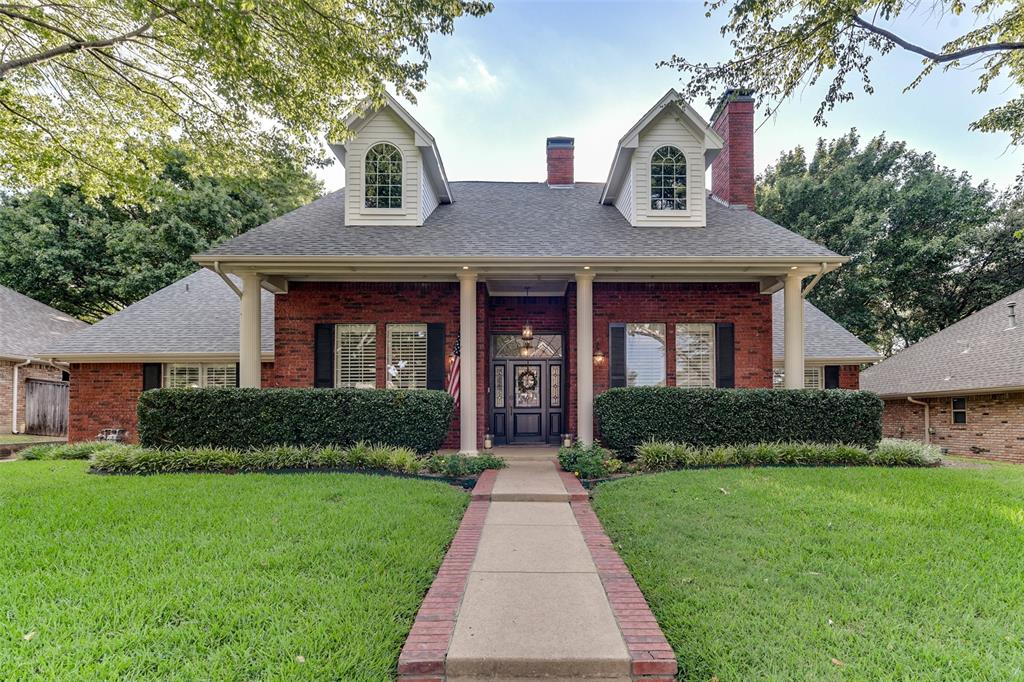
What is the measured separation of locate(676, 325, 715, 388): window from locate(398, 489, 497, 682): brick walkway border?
6.80 metres

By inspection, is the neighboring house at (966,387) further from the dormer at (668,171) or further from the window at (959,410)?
the dormer at (668,171)

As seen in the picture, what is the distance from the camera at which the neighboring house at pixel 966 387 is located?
12203 mm

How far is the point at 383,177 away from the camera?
33.1 feet

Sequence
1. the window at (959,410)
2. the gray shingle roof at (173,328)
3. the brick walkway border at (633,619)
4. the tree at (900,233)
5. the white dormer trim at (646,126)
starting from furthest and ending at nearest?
the tree at (900,233) < the window at (959,410) < the gray shingle roof at (173,328) < the white dormer trim at (646,126) < the brick walkway border at (633,619)

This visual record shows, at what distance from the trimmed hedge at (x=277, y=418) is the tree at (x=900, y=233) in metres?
19.0

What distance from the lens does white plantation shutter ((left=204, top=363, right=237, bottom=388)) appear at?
11672mm

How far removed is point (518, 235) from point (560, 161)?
4620 mm

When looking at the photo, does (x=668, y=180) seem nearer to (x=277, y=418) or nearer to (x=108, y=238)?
(x=277, y=418)

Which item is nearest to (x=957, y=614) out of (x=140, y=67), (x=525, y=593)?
(x=525, y=593)

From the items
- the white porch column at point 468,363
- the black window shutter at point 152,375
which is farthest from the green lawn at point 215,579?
the black window shutter at point 152,375

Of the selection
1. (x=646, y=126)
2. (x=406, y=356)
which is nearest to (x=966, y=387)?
(x=646, y=126)

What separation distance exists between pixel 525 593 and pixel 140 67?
11.4m

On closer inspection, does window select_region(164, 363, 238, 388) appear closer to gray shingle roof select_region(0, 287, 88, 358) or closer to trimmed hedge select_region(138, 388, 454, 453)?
trimmed hedge select_region(138, 388, 454, 453)

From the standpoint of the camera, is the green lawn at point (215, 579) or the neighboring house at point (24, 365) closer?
the green lawn at point (215, 579)
